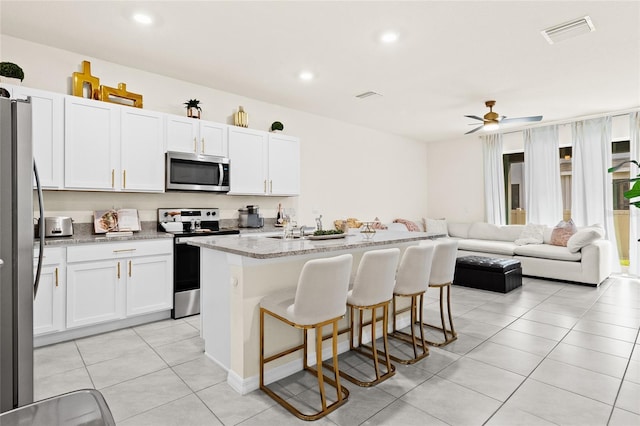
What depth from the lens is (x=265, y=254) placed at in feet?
6.70

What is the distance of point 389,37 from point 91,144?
10.1ft

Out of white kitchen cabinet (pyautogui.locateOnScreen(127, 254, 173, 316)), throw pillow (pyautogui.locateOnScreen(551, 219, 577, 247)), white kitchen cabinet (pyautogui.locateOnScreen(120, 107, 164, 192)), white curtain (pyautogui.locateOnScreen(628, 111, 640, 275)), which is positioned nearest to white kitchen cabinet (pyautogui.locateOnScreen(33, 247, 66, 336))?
white kitchen cabinet (pyautogui.locateOnScreen(127, 254, 173, 316))

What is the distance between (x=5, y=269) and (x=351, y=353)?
2.36 m

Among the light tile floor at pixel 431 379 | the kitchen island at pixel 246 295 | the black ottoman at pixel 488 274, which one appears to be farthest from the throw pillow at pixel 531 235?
the kitchen island at pixel 246 295

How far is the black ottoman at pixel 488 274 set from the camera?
4879 millimetres

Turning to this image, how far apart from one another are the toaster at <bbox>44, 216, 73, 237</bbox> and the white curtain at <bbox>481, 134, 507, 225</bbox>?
7302 millimetres

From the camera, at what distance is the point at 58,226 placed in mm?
3312

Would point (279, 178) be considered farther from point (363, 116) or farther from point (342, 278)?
point (342, 278)

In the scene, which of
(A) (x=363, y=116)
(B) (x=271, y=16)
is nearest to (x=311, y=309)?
(B) (x=271, y=16)

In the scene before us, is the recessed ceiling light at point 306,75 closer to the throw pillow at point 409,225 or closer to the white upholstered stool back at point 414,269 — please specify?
the white upholstered stool back at point 414,269

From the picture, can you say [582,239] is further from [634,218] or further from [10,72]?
[10,72]

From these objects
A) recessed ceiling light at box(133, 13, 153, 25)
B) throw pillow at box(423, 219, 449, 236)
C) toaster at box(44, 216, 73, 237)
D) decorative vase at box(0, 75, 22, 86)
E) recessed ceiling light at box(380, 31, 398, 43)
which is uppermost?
recessed ceiling light at box(133, 13, 153, 25)

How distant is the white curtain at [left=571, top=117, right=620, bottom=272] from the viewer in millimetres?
5922

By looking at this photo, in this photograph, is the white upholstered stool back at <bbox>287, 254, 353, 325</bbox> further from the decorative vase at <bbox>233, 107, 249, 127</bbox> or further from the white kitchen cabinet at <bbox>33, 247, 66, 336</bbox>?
the decorative vase at <bbox>233, 107, 249, 127</bbox>
